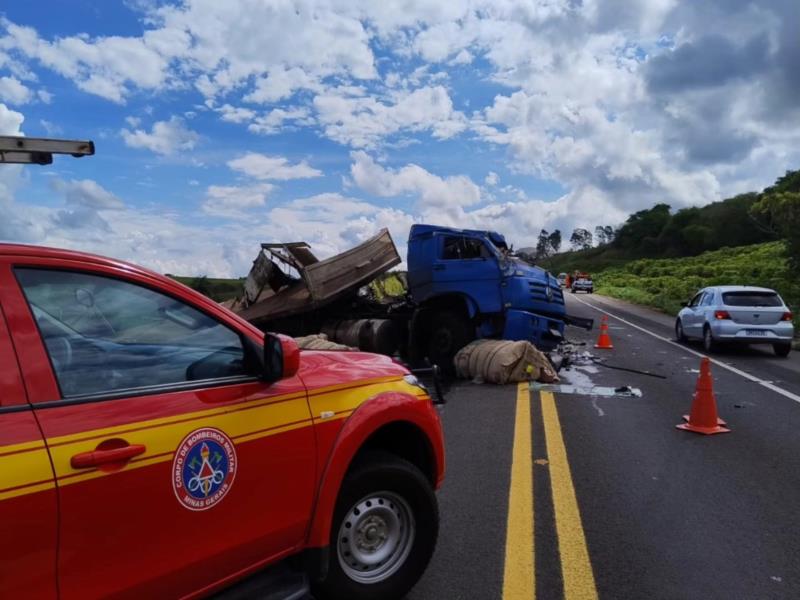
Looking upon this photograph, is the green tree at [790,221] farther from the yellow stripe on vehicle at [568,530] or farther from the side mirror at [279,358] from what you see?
the side mirror at [279,358]

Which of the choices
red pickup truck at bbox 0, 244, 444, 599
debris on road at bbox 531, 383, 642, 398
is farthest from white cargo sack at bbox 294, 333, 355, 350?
red pickup truck at bbox 0, 244, 444, 599

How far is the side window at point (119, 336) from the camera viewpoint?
2266 millimetres

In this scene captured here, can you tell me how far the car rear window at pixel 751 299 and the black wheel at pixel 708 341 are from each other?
0.81 meters

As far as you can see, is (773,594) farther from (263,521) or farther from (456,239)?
(456,239)

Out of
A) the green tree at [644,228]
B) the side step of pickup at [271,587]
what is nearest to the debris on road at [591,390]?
the side step of pickup at [271,587]

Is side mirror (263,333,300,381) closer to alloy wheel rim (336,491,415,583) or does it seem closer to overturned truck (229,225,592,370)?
alloy wheel rim (336,491,415,583)

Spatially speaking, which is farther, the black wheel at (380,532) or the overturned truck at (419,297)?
the overturned truck at (419,297)

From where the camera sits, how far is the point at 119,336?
2627 millimetres

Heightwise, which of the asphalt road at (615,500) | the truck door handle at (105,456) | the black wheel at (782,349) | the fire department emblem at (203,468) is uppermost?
the truck door handle at (105,456)

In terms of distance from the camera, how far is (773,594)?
3543 mm

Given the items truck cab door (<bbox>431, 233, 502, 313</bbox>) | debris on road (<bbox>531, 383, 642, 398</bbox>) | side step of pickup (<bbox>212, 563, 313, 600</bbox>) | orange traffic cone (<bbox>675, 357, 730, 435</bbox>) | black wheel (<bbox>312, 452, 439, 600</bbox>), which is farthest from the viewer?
truck cab door (<bbox>431, 233, 502, 313</bbox>)

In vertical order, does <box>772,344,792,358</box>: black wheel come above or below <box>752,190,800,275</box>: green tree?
below

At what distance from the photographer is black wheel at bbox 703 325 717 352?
1504 centimetres

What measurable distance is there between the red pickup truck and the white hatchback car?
13254 mm
